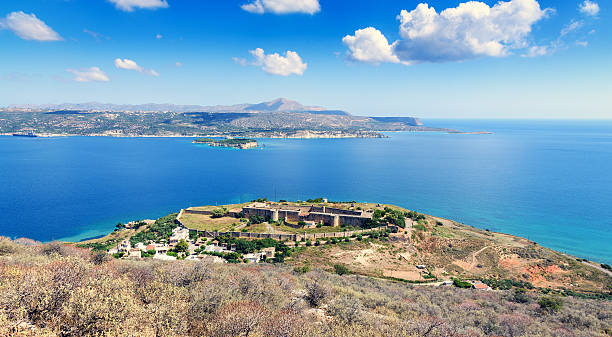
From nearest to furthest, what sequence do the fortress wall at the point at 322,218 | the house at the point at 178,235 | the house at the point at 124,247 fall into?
1. the house at the point at 124,247
2. the house at the point at 178,235
3. the fortress wall at the point at 322,218

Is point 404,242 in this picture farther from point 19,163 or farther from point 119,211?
point 19,163

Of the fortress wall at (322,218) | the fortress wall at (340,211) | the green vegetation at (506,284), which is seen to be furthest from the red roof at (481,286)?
the fortress wall at (322,218)

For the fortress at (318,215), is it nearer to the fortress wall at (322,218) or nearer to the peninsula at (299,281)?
the fortress wall at (322,218)

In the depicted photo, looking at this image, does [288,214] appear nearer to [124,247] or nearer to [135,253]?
[135,253]

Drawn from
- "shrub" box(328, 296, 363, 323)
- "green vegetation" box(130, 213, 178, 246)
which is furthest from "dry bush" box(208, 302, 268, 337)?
"green vegetation" box(130, 213, 178, 246)

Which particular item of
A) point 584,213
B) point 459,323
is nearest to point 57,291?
point 459,323

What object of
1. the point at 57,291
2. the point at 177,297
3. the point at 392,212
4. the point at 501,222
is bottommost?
the point at 501,222
